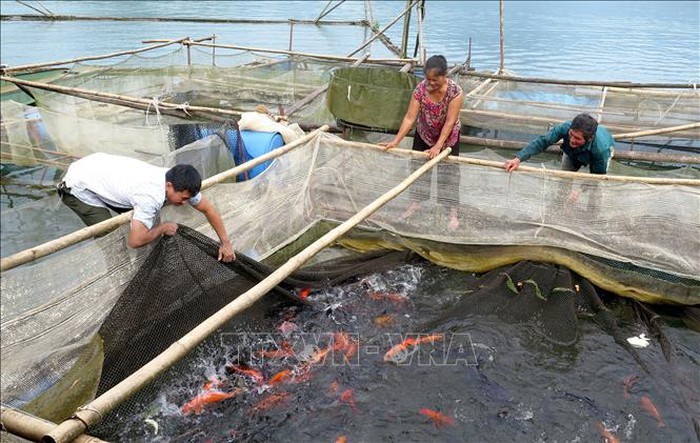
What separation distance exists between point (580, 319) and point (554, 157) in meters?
4.00

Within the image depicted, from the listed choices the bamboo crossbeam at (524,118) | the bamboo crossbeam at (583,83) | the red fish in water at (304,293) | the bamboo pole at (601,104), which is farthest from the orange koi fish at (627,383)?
the bamboo crossbeam at (583,83)

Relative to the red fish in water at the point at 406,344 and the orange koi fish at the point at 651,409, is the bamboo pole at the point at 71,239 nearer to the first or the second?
the red fish in water at the point at 406,344

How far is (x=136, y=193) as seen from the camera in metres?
3.50

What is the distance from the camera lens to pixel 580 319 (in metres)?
4.62

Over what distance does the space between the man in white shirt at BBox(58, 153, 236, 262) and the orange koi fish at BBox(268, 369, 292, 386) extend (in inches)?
37.0

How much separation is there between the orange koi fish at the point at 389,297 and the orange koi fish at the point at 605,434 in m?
1.85

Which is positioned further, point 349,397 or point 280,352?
point 280,352

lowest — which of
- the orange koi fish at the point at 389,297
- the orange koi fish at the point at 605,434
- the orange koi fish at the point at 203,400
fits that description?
the orange koi fish at the point at 605,434

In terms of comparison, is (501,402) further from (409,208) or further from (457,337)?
(409,208)

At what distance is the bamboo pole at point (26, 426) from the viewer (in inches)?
85.6

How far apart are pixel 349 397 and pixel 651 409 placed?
2134mm

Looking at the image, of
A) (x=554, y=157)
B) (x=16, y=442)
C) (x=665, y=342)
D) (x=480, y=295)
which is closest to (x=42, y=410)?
(x=16, y=442)

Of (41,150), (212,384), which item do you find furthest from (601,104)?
(41,150)

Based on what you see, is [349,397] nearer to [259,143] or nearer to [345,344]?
[345,344]
